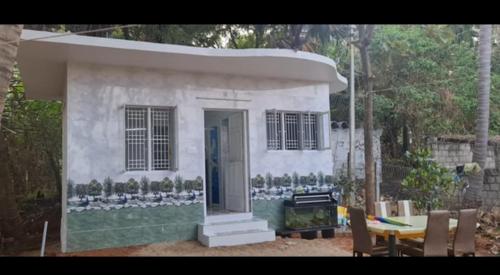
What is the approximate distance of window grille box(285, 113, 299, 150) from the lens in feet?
27.6

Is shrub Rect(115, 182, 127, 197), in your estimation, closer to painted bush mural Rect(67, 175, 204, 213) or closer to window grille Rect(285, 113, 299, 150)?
painted bush mural Rect(67, 175, 204, 213)

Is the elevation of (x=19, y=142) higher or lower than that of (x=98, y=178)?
higher

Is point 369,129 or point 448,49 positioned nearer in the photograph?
point 369,129

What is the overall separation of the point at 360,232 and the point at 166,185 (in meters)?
3.33

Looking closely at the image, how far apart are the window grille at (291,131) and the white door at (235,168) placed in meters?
0.93

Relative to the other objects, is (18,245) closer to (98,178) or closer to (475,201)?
(98,178)

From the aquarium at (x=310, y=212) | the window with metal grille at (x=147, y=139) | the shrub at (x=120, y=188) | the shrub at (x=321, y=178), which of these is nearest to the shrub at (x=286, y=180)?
the aquarium at (x=310, y=212)

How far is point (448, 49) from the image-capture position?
473 inches

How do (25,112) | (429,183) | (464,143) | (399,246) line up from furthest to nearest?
(25,112), (464,143), (429,183), (399,246)

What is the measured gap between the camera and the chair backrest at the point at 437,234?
5129 mm

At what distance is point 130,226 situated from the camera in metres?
6.95
